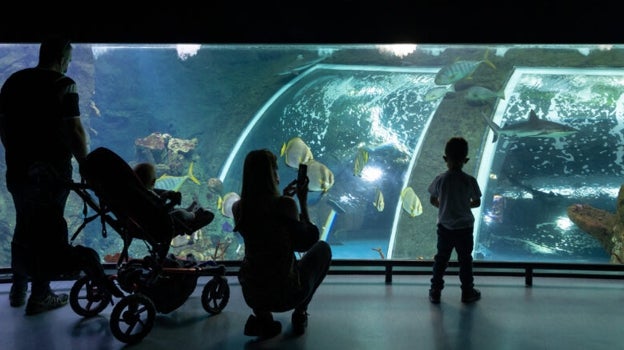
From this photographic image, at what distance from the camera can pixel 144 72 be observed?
11078mm

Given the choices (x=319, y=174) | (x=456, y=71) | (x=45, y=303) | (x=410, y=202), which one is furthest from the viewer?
(x=456, y=71)

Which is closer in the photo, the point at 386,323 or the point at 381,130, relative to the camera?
the point at 386,323

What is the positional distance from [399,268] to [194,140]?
763cm

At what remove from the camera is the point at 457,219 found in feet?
9.21

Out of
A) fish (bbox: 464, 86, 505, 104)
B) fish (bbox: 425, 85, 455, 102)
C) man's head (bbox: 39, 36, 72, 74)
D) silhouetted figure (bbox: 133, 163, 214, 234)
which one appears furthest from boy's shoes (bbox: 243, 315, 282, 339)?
fish (bbox: 464, 86, 505, 104)

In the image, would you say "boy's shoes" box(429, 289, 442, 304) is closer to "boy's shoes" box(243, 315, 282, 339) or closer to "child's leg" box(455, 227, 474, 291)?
"child's leg" box(455, 227, 474, 291)

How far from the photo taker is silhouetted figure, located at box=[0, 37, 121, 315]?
87.0 inches

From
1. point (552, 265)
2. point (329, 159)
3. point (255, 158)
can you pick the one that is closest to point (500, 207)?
point (329, 159)

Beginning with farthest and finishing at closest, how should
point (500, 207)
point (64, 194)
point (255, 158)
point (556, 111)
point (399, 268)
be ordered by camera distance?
point (500, 207)
point (556, 111)
point (399, 268)
point (64, 194)
point (255, 158)

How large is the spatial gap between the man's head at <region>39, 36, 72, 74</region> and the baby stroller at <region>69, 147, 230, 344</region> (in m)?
0.80

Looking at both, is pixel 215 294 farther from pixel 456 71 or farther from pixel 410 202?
pixel 456 71
